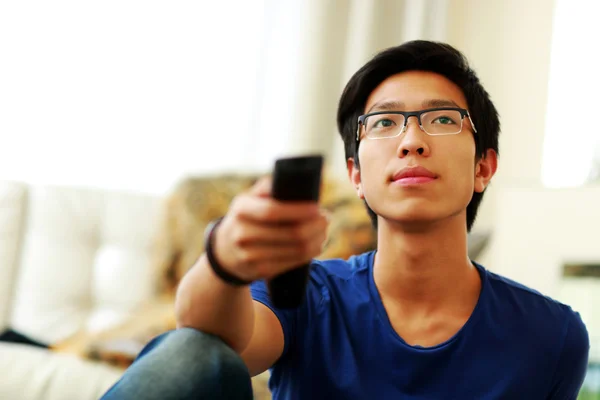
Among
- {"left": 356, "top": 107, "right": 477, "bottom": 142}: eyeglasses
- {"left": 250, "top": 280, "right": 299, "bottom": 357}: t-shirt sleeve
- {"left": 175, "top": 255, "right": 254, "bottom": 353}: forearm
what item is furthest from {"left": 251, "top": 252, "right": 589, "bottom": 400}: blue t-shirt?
{"left": 356, "top": 107, "right": 477, "bottom": 142}: eyeglasses

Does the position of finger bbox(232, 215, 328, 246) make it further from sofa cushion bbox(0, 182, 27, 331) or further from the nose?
sofa cushion bbox(0, 182, 27, 331)

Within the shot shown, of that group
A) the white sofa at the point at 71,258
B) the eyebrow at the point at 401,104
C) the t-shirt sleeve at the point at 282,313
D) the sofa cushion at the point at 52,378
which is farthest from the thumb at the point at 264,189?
the white sofa at the point at 71,258

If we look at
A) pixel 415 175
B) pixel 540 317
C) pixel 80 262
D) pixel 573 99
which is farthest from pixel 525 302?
pixel 80 262

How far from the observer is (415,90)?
1.20 metres

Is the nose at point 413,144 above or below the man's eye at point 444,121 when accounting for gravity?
below

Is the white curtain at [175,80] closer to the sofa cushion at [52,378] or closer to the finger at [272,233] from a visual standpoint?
the sofa cushion at [52,378]

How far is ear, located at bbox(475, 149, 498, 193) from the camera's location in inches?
49.6

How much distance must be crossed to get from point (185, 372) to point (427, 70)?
0.83 m

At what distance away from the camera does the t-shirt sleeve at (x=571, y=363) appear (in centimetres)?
110

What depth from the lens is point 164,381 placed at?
0.67 m

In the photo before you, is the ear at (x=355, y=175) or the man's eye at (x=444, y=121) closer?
the man's eye at (x=444, y=121)

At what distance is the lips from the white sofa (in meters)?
1.37

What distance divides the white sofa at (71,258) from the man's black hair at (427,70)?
1.24m

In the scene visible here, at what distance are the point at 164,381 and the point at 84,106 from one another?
227cm
